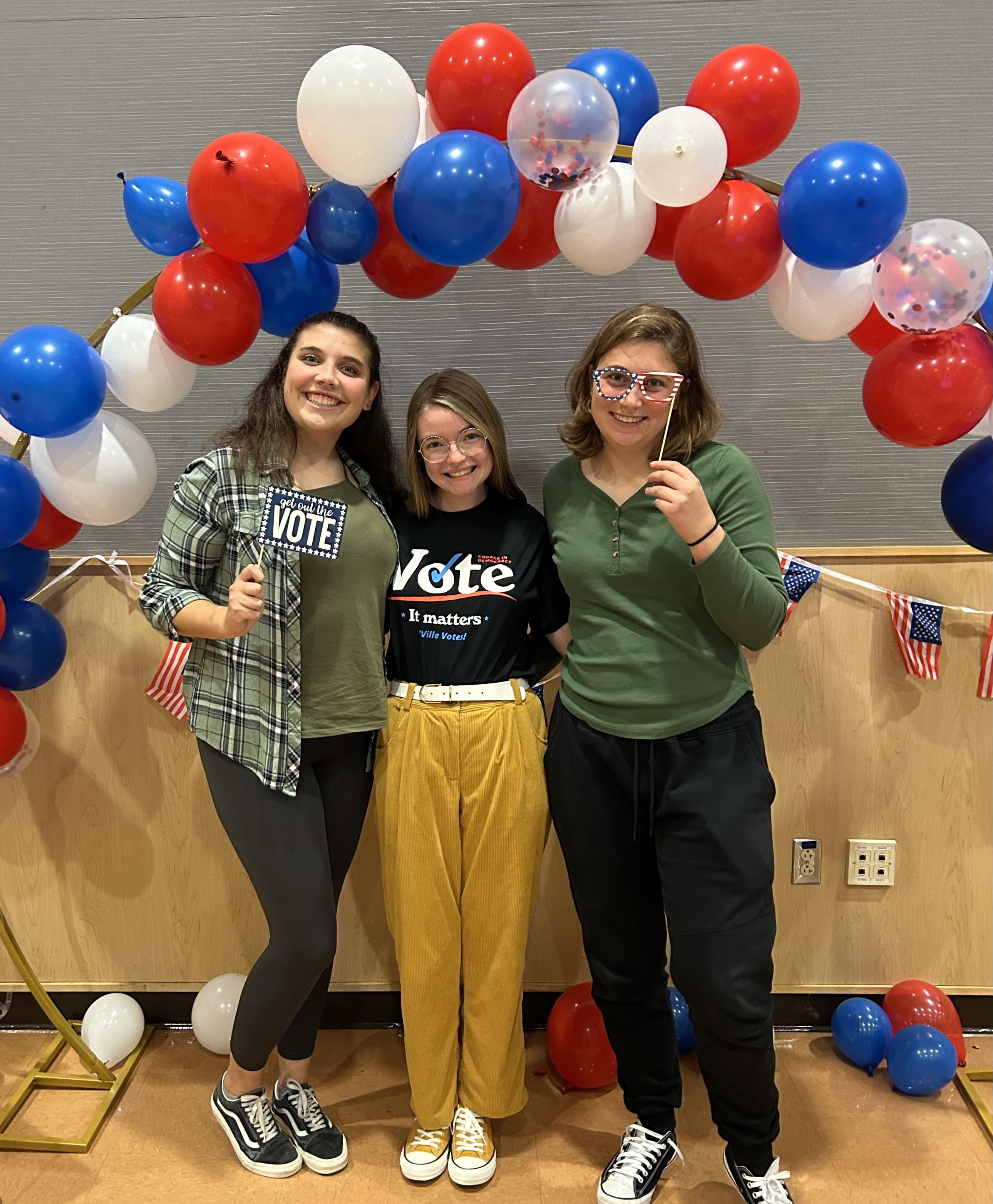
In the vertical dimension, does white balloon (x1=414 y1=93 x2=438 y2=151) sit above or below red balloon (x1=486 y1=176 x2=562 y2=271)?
above

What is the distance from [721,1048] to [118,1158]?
131cm

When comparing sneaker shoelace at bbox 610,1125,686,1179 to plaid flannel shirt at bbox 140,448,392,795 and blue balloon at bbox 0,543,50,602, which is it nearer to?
plaid flannel shirt at bbox 140,448,392,795

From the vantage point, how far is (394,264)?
1799mm

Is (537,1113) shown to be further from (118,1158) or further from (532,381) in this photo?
(532,381)

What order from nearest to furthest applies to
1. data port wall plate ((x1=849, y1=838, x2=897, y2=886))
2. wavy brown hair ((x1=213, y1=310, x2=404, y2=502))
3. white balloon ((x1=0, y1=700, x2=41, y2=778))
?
1. wavy brown hair ((x1=213, y1=310, x2=404, y2=502))
2. white balloon ((x1=0, y1=700, x2=41, y2=778))
3. data port wall plate ((x1=849, y1=838, x2=897, y2=886))

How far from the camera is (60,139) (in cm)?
221

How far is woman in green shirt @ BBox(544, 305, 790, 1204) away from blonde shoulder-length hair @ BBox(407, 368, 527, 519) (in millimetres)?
143

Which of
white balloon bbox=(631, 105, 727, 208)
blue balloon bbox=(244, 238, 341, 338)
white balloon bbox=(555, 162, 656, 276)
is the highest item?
white balloon bbox=(631, 105, 727, 208)

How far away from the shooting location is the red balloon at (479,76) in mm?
1590

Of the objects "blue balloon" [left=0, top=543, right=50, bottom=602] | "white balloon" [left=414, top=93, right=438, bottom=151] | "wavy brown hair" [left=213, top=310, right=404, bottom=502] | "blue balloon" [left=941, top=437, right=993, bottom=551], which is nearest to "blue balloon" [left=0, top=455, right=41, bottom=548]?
"blue balloon" [left=0, top=543, right=50, bottom=602]

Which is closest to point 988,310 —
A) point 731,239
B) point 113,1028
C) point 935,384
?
point 935,384

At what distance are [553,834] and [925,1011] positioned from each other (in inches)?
38.4

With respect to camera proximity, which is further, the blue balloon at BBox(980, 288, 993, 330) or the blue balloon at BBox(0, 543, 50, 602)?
the blue balloon at BBox(0, 543, 50, 602)

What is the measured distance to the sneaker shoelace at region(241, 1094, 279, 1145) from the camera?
201cm
